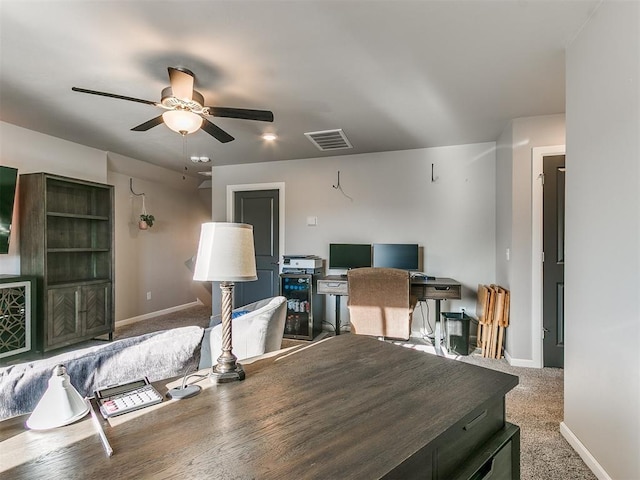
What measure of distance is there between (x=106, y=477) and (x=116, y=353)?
0.70m

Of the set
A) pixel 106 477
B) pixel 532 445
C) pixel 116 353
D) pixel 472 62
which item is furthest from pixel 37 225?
pixel 532 445

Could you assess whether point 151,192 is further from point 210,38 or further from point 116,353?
point 116,353

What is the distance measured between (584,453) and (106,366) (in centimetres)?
240

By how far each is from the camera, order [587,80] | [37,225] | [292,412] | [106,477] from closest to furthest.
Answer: [106,477] < [292,412] < [587,80] < [37,225]

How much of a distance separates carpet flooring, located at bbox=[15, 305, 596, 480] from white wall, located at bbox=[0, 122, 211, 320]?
412 cm

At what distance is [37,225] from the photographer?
11.9ft

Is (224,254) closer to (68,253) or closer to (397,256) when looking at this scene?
(397,256)

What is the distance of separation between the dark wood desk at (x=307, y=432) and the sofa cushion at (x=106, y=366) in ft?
0.61

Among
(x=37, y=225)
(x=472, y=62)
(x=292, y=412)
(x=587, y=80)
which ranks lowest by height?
(x=292, y=412)

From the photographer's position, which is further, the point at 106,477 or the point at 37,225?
the point at 37,225

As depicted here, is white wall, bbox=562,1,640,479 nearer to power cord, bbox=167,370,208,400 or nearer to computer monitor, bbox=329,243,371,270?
power cord, bbox=167,370,208,400

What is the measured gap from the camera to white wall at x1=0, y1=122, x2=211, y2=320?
12.2ft

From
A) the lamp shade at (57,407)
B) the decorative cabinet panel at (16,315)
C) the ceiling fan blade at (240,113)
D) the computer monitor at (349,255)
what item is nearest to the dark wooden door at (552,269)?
the computer monitor at (349,255)

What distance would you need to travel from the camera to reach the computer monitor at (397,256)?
4195mm
